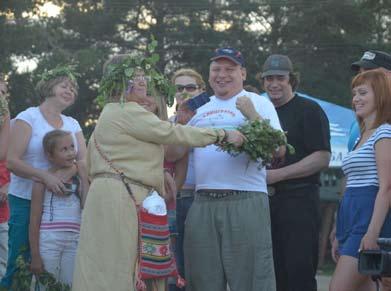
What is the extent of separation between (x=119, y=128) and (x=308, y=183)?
2086 millimetres

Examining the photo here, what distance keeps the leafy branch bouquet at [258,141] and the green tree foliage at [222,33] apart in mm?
25375

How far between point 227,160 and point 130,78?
100cm

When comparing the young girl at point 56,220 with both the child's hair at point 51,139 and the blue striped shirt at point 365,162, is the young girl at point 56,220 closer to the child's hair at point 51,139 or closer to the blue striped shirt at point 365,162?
the child's hair at point 51,139

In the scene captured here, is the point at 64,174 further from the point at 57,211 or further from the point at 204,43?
the point at 204,43

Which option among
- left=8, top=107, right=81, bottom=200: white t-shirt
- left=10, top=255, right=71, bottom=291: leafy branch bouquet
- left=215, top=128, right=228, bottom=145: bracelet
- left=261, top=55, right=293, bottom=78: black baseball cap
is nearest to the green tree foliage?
left=8, top=107, right=81, bottom=200: white t-shirt

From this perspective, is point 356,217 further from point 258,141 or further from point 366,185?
point 258,141

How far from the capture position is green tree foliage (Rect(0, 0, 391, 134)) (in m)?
33.7

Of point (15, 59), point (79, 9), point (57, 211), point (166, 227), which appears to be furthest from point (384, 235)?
point (79, 9)

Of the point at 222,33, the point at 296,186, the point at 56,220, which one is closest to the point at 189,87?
the point at 296,186

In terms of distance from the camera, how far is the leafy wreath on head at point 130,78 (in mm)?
6598

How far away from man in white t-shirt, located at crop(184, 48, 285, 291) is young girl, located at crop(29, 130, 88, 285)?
1.05m

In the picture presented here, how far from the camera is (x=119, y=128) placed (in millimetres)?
6367

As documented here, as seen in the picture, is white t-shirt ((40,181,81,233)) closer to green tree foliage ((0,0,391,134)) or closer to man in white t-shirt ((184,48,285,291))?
man in white t-shirt ((184,48,285,291))

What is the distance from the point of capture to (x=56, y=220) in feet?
24.5
